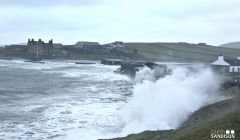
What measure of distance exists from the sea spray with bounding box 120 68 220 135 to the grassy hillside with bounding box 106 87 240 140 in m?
1.55

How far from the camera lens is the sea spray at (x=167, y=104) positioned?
23.0 meters

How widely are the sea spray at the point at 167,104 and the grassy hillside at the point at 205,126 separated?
1547 millimetres

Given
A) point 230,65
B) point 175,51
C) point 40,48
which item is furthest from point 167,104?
point 40,48

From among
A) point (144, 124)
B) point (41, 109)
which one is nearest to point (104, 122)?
point (144, 124)

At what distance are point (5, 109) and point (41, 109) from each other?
108 inches

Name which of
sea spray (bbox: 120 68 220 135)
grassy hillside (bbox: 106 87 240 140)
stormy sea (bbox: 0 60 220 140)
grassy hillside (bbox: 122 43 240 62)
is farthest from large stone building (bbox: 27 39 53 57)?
grassy hillside (bbox: 106 87 240 140)

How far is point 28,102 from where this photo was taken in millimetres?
36938

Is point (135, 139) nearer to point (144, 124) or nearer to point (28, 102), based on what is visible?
point (144, 124)

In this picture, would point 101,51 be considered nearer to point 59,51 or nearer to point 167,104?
point 59,51

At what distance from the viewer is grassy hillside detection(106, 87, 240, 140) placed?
48.6 ft

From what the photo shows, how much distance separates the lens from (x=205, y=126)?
A: 16141 millimetres

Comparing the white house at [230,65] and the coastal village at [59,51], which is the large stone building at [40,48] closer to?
the coastal village at [59,51]

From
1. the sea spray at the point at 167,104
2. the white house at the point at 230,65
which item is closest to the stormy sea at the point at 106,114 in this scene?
the sea spray at the point at 167,104

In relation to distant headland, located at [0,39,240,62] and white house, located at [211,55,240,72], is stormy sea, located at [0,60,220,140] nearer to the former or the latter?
white house, located at [211,55,240,72]
